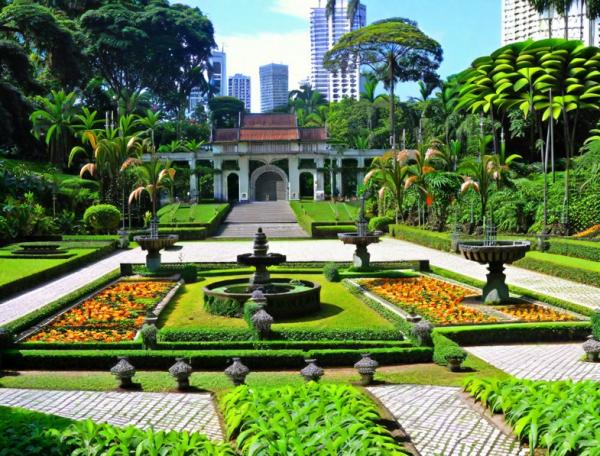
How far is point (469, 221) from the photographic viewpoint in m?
30.5

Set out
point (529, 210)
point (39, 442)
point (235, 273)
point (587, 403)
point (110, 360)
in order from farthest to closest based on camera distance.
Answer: point (529, 210), point (235, 273), point (110, 360), point (587, 403), point (39, 442)

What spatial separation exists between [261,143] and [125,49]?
13.9 metres

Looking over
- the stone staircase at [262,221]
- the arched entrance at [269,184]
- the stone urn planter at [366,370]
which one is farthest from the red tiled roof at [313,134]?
the stone urn planter at [366,370]

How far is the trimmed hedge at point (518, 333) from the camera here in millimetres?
11258

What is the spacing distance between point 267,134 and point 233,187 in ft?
17.4

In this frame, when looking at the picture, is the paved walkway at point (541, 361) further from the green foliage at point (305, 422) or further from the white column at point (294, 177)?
the white column at point (294, 177)

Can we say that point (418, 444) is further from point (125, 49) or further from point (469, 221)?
A: point (125, 49)

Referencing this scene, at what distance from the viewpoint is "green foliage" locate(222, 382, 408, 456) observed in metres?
A: 5.19

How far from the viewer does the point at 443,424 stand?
6664 millimetres

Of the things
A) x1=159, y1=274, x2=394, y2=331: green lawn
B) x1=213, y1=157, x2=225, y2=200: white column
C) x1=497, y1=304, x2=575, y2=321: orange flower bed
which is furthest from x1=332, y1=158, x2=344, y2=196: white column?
x1=497, y1=304, x2=575, y2=321: orange flower bed

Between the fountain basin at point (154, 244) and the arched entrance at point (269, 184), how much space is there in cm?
3282

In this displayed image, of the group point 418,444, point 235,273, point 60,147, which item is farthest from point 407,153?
point 418,444

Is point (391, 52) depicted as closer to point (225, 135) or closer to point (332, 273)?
point (225, 135)

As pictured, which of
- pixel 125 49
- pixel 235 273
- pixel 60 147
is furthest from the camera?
pixel 125 49
